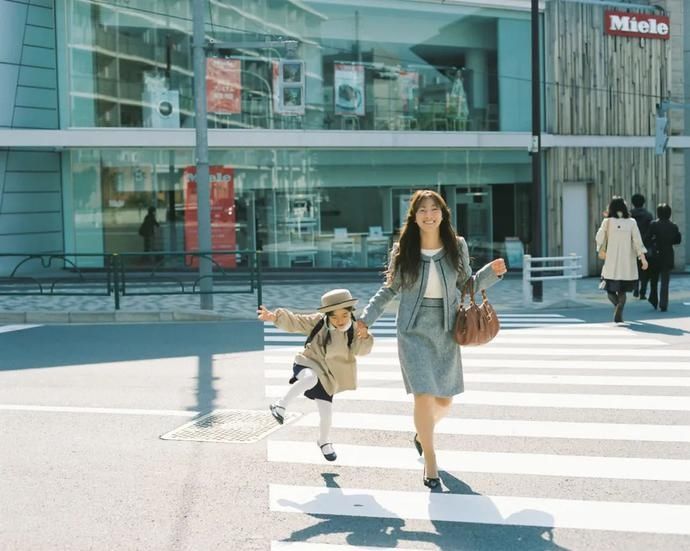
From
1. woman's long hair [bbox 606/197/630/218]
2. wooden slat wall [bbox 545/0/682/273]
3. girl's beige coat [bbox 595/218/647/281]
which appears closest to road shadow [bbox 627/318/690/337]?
girl's beige coat [bbox 595/218/647/281]

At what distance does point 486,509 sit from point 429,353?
986 mm

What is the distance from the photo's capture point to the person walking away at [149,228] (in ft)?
73.2

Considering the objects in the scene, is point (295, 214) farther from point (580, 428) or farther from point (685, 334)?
point (580, 428)

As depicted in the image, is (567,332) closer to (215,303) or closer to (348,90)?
(215,303)

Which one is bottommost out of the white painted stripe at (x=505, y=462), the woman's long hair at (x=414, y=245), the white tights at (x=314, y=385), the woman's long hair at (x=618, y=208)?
the white painted stripe at (x=505, y=462)

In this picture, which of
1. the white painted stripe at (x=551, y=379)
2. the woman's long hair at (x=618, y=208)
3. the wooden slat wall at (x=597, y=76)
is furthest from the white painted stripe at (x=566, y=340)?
the wooden slat wall at (x=597, y=76)

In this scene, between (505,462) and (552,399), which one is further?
(552,399)

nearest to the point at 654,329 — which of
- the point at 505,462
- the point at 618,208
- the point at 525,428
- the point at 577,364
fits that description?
the point at 618,208

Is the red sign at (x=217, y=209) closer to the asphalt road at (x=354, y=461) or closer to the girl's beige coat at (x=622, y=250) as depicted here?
the girl's beige coat at (x=622, y=250)

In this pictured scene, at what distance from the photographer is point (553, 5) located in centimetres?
2383

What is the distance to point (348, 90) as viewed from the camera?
22.9m

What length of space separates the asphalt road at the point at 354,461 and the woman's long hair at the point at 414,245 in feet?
4.28

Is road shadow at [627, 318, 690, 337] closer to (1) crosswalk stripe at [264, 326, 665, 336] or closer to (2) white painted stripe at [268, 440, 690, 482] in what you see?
(1) crosswalk stripe at [264, 326, 665, 336]

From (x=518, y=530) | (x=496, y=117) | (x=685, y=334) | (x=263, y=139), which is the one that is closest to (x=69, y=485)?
(x=518, y=530)
